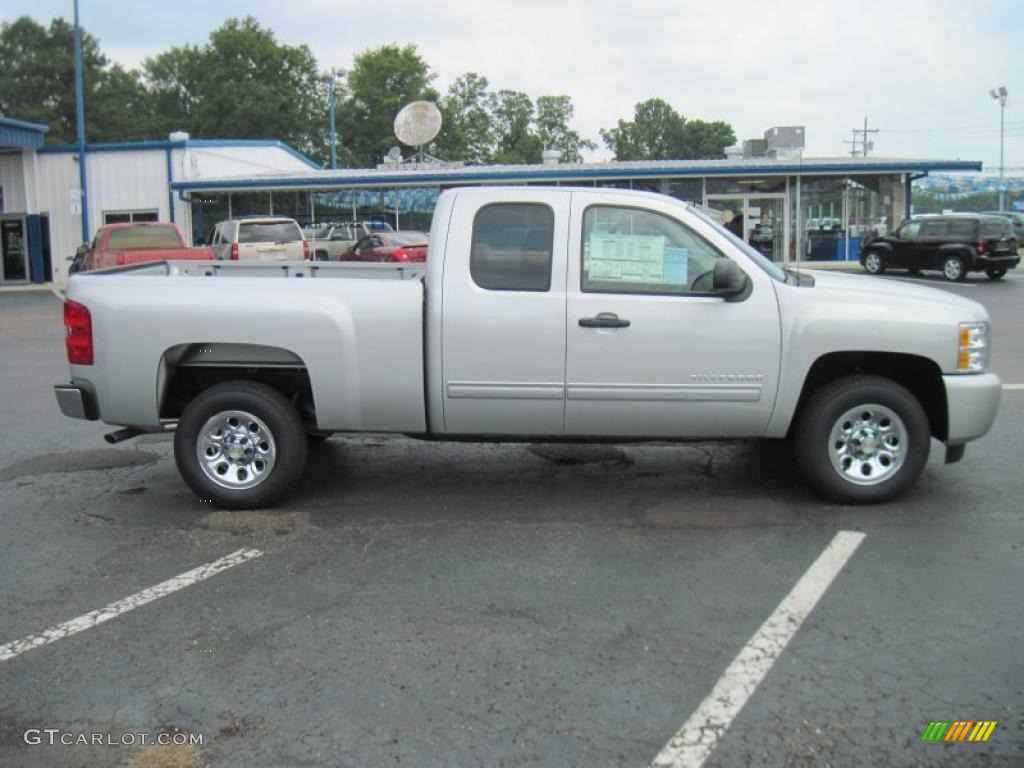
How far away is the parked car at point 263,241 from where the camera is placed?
75.4 feet

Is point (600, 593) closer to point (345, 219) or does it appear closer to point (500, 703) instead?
point (500, 703)

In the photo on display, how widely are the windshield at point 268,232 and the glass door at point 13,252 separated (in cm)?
1402

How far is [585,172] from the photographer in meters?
30.4

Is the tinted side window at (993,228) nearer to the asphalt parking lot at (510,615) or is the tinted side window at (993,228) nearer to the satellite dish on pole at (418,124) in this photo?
the satellite dish on pole at (418,124)

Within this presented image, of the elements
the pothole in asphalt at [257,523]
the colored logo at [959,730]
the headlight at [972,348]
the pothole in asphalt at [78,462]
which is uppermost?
the headlight at [972,348]

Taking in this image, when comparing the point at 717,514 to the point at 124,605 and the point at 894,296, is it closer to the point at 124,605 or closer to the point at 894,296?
the point at 894,296

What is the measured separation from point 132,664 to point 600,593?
2047mm

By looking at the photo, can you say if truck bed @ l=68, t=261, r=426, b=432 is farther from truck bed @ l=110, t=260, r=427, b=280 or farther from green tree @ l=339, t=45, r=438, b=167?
green tree @ l=339, t=45, r=438, b=167

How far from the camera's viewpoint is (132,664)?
3928mm

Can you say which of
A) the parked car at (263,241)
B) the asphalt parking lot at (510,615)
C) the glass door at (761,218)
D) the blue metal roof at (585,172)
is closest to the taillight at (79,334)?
the asphalt parking lot at (510,615)

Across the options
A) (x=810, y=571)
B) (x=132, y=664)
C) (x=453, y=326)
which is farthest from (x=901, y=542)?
(x=132, y=664)

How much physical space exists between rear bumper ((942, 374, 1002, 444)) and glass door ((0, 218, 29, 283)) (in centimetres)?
3347

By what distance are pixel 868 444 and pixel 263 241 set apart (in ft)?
63.8
